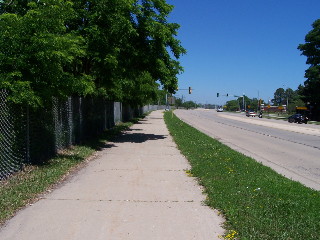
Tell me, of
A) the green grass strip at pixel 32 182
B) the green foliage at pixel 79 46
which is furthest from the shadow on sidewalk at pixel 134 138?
the green grass strip at pixel 32 182

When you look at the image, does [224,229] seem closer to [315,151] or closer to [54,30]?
[54,30]

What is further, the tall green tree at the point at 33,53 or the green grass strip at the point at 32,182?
the tall green tree at the point at 33,53

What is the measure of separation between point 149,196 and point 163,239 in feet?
7.72

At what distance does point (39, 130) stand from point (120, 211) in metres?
5.16

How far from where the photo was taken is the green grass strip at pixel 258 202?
517 centimetres

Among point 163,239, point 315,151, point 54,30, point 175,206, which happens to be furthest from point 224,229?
point 315,151

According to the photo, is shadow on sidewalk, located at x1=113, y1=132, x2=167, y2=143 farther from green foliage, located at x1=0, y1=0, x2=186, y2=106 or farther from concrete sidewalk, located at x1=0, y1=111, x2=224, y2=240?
concrete sidewalk, located at x1=0, y1=111, x2=224, y2=240

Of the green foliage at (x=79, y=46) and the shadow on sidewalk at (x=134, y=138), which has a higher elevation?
the green foliage at (x=79, y=46)

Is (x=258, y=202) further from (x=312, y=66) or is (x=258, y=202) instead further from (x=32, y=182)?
(x=312, y=66)

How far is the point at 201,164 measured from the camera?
1115cm

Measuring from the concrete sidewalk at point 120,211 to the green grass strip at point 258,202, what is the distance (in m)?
0.28

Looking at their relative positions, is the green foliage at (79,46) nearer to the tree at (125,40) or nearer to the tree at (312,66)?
the tree at (125,40)

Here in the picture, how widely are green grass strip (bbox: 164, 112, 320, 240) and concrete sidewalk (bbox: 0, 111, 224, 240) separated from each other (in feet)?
0.93

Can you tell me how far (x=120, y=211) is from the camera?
6.27 m
